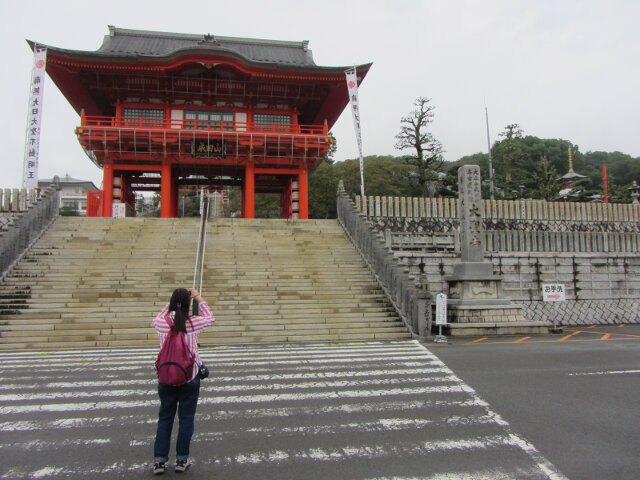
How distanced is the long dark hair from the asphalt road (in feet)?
12.2

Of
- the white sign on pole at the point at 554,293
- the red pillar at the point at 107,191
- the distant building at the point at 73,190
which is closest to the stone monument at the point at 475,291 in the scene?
the white sign on pole at the point at 554,293

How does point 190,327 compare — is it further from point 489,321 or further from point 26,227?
point 26,227

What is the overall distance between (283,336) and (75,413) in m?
5.77

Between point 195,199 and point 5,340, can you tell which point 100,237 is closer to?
point 5,340

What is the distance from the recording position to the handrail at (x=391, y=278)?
11.4m

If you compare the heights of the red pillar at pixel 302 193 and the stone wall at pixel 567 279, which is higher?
the red pillar at pixel 302 193

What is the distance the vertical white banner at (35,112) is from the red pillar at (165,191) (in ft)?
18.5

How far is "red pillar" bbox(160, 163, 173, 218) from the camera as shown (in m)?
22.9

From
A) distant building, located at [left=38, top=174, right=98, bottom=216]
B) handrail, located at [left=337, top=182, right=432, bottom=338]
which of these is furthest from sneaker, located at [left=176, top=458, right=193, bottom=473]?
distant building, located at [left=38, top=174, right=98, bottom=216]

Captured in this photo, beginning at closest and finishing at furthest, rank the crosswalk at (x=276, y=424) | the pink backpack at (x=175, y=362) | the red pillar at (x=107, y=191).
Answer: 1. the pink backpack at (x=175, y=362)
2. the crosswalk at (x=276, y=424)
3. the red pillar at (x=107, y=191)

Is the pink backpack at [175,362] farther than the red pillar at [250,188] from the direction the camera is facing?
No

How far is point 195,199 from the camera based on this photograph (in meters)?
55.5

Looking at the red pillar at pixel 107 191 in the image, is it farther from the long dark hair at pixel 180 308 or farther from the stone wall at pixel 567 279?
the long dark hair at pixel 180 308

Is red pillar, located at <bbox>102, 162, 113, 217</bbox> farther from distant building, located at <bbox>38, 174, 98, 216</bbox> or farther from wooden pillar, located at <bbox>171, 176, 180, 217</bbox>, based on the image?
distant building, located at <bbox>38, 174, 98, 216</bbox>
